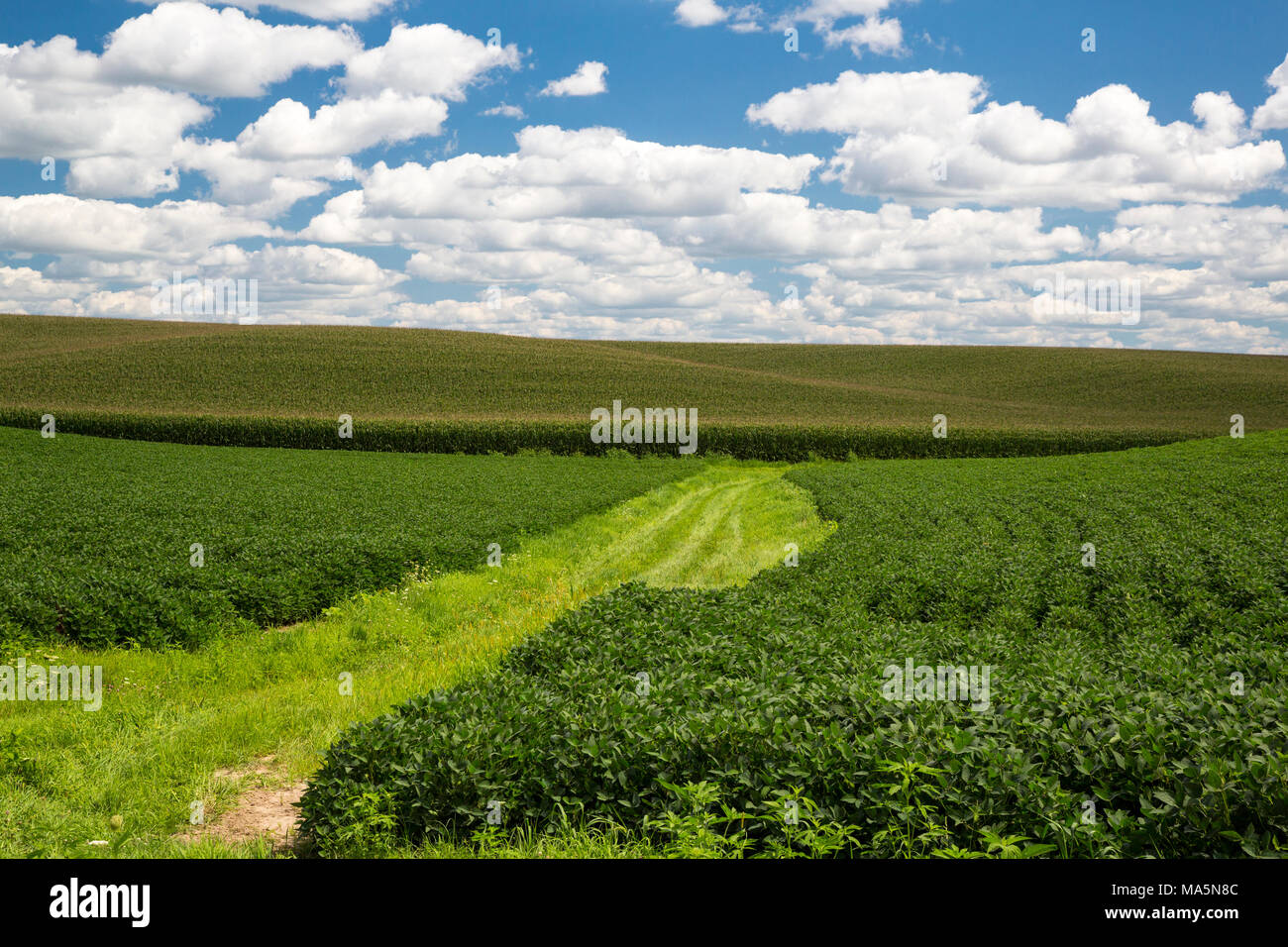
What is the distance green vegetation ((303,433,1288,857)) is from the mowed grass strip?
53078 millimetres

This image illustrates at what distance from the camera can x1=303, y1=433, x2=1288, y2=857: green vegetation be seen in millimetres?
5184

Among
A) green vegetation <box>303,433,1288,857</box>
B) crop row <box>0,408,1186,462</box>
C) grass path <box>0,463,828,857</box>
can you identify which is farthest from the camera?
crop row <box>0,408,1186,462</box>

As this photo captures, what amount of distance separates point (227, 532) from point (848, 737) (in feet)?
57.2

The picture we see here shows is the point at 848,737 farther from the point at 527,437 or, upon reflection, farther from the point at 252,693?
the point at 527,437

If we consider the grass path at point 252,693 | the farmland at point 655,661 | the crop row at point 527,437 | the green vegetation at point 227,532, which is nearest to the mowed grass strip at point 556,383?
the crop row at point 527,437

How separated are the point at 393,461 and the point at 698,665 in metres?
40.2

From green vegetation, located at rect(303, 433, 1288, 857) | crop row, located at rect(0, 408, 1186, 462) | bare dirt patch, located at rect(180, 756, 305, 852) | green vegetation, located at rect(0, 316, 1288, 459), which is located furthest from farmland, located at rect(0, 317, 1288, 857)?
green vegetation, located at rect(0, 316, 1288, 459)

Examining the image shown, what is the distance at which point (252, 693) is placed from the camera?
11.1 metres

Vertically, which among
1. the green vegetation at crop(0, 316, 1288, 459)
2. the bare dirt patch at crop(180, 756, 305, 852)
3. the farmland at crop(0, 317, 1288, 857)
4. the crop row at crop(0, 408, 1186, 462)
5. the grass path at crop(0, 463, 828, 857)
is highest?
the green vegetation at crop(0, 316, 1288, 459)

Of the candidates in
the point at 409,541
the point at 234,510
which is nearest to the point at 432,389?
the point at 234,510

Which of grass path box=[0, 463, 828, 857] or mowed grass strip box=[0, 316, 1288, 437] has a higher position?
mowed grass strip box=[0, 316, 1288, 437]

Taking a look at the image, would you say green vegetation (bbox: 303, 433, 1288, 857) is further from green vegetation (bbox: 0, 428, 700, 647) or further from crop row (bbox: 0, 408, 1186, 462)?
crop row (bbox: 0, 408, 1186, 462)

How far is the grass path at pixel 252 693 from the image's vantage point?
24.6ft

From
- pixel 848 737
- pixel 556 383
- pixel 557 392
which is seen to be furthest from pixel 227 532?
pixel 556 383
